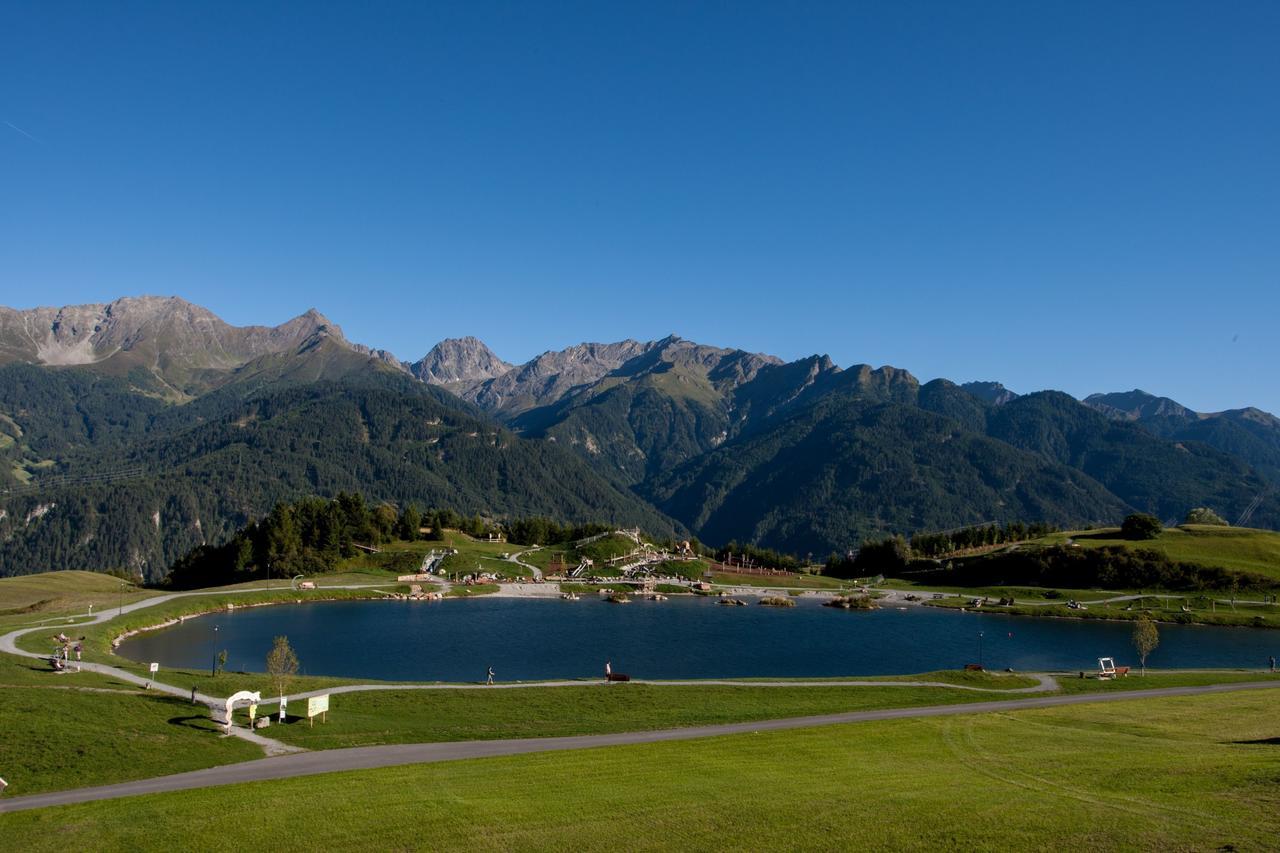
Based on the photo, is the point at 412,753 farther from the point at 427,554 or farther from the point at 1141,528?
Result: the point at 1141,528

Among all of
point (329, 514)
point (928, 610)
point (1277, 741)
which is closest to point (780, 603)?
point (928, 610)

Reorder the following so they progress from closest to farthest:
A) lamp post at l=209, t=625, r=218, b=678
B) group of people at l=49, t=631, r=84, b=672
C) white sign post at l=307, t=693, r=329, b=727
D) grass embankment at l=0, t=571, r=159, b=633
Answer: white sign post at l=307, t=693, r=329, b=727
group of people at l=49, t=631, r=84, b=672
lamp post at l=209, t=625, r=218, b=678
grass embankment at l=0, t=571, r=159, b=633

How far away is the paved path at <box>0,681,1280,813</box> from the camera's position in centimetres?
2814

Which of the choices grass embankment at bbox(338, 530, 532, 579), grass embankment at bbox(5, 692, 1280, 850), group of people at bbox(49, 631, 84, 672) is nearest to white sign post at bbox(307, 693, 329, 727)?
grass embankment at bbox(5, 692, 1280, 850)

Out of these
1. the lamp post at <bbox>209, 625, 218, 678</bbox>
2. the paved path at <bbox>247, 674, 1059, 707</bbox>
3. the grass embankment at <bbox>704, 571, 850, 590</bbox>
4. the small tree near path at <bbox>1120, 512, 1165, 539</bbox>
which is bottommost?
the grass embankment at <bbox>704, 571, 850, 590</bbox>

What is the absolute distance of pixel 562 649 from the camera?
79.6m

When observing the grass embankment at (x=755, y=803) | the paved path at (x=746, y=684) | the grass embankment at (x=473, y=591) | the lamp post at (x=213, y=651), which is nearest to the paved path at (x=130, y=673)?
the grass embankment at (x=755, y=803)

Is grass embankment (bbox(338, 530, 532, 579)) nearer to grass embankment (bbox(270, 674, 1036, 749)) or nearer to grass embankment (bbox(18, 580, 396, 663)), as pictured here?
grass embankment (bbox(18, 580, 396, 663))

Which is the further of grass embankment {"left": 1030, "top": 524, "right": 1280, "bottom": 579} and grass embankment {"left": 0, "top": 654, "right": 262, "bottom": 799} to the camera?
grass embankment {"left": 1030, "top": 524, "right": 1280, "bottom": 579}

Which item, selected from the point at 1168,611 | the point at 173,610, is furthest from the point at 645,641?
the point at 1168,611

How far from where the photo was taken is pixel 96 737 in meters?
33.2

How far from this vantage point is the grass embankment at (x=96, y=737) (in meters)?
29.6

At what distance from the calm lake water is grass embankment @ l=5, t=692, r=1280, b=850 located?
114 ft

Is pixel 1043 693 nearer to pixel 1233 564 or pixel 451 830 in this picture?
pixel 451 830
